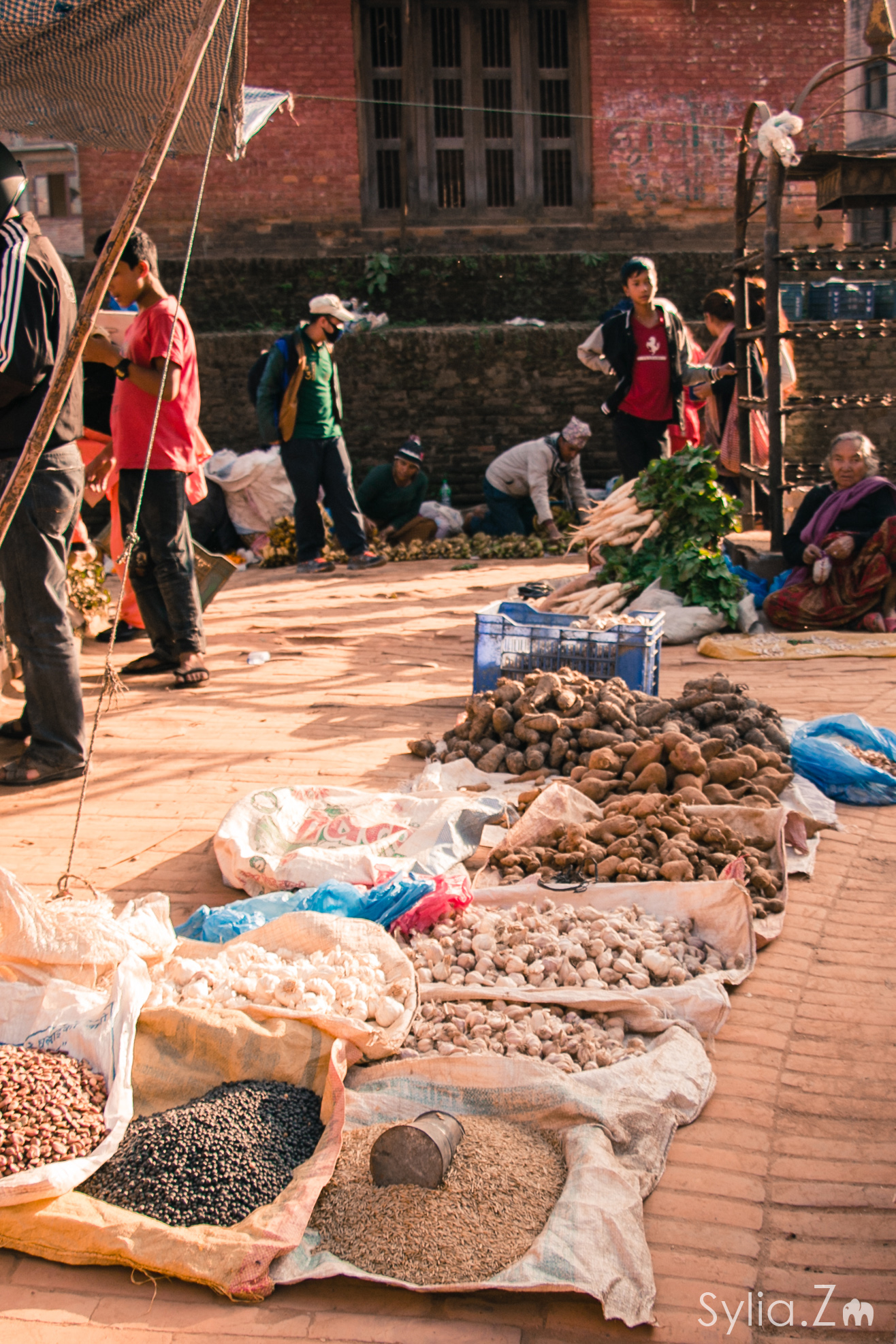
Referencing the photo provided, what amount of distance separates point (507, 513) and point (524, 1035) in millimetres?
8109

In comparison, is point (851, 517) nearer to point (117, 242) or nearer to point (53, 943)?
point (117, 242)

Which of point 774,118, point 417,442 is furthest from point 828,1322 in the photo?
point 417,442

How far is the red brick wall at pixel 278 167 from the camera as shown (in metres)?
12.6

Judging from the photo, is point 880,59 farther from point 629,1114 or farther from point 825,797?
point 629,1114

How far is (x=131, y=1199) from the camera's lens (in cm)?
204

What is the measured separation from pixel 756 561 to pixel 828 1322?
6.11 metres

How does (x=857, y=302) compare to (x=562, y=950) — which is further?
(x=857, y=302)

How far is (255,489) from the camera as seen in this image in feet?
33.7

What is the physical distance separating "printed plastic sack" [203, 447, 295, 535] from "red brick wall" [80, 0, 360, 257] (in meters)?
3.96

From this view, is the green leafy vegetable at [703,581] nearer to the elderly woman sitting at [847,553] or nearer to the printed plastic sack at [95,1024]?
the elderly woman sitting at [847,553]

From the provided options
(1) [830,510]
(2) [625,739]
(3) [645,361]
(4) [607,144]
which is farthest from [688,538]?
(4) [607,144]

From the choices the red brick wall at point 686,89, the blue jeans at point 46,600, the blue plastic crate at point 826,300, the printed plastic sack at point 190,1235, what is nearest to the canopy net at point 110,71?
the blue jeans at point 46,600

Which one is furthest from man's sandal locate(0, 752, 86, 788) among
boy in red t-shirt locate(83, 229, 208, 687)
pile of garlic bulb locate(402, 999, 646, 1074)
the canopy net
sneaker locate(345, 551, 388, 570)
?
sneaker locate(345, 551, 388, 570)

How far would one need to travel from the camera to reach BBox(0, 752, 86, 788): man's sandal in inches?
166
